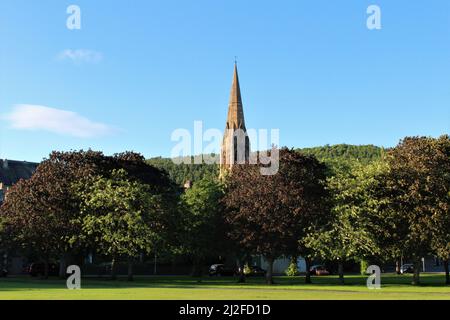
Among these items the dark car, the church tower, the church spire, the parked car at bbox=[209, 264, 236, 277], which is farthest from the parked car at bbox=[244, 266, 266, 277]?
the church spire

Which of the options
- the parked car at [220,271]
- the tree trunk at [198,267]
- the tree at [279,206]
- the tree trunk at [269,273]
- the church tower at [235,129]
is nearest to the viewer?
the tree at [279,206]

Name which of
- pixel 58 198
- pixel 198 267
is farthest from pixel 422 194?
pixel 58 198

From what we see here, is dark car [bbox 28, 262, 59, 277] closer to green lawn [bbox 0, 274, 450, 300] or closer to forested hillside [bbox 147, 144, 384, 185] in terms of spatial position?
green lawn [bbox 0, 274, 450, 300]

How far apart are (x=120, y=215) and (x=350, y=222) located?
65.0 ft

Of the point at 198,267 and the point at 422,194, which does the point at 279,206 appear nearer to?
the point at 422,194

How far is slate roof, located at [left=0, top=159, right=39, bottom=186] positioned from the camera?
4104 inches

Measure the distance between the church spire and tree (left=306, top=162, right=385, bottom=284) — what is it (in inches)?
3336

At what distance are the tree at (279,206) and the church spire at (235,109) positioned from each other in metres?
81.4

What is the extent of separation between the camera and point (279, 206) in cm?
4897

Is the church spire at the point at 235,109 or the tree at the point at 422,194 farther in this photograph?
the church spire at the point at 235,109

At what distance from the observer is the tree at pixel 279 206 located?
48750 millimetres

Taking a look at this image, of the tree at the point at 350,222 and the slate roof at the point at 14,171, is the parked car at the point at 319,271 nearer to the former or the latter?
the tree at the point at 350,222

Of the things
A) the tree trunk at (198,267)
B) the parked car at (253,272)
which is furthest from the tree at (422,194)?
the parked car at (253,272)
